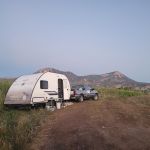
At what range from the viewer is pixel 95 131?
16.2m

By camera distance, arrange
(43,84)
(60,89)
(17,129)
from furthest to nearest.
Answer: (60,89)
(43,84)
(17,129)

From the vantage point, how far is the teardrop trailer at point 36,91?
23.8m

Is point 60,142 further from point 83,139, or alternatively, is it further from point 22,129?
point 22,129

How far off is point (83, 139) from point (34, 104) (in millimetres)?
9367

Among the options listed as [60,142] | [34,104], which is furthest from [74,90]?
[60,142]

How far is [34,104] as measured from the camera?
936 inches

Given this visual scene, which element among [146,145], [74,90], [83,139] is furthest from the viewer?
[74,90]

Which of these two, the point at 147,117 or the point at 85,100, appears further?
the point at 85,100

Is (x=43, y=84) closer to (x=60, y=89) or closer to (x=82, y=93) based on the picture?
(x=60, y=89)

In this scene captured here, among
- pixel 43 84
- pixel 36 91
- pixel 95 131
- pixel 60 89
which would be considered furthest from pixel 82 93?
pixel 95 131

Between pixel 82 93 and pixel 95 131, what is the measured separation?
14.7 meters

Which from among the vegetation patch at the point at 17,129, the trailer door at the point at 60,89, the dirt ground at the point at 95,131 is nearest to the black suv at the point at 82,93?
the trailer door at the point at 60,89

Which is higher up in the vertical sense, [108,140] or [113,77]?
[113,77]

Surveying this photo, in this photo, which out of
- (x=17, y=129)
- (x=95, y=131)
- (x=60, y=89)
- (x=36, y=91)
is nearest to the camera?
(x=95, y=131)
